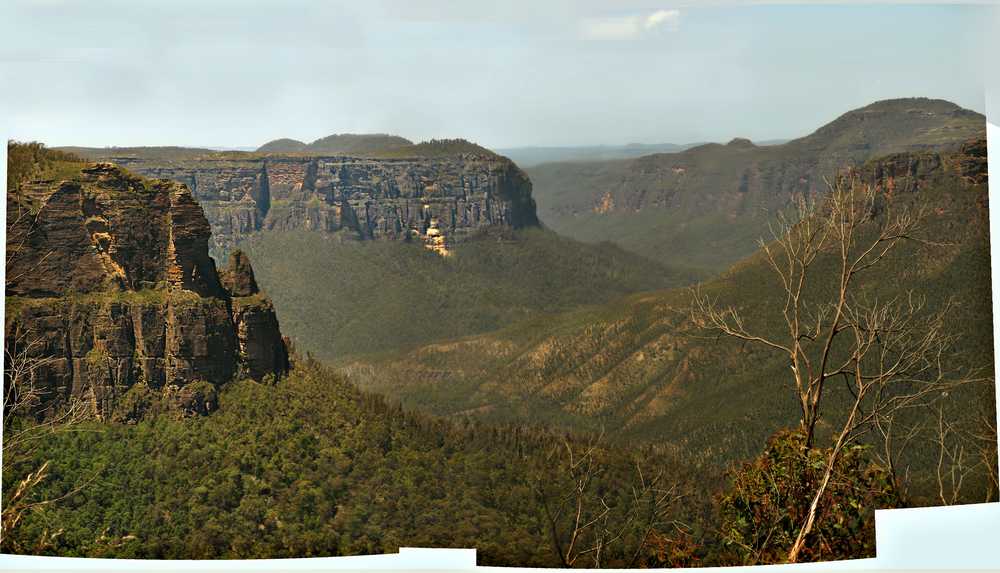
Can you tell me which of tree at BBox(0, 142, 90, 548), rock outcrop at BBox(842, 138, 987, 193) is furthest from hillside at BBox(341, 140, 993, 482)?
tree at BBox(0, 142, 90, 548)

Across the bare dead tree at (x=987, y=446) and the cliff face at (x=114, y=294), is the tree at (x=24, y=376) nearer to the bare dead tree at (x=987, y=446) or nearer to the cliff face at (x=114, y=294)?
the cliff face at (x=114, y=294)

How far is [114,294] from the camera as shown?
23.0 metres

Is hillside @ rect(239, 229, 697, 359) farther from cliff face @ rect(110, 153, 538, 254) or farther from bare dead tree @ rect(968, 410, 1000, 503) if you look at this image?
bare dead tree @ rect(968, 410, 1000, 503)

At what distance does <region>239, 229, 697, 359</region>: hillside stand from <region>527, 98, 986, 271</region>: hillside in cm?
149

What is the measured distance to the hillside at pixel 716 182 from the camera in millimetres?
34719

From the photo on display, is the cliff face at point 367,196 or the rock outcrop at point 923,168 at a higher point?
the rock outcrop at point 923,168

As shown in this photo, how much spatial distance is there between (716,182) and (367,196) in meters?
11.8

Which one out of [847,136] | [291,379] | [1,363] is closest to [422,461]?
[291,379]

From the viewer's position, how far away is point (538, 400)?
35.9m

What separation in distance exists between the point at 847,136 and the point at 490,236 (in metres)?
14.9

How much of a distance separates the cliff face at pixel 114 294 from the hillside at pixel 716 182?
17470 mm

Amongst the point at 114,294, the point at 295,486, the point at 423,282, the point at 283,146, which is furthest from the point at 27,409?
the point at 423,282

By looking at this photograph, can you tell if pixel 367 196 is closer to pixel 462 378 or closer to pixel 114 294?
pixel 462 378

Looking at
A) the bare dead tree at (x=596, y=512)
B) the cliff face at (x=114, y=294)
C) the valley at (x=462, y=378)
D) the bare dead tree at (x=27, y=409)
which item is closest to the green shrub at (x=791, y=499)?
the valley at (x=462, y=378)
